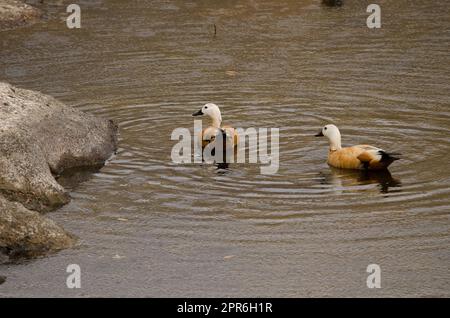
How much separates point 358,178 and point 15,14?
1225cm

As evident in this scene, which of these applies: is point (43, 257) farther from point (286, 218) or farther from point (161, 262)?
point (286, 218)

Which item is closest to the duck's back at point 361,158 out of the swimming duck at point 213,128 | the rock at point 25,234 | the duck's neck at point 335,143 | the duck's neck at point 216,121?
the duck's neck at point 335,143

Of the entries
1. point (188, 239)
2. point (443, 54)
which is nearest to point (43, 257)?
point (188, 239)

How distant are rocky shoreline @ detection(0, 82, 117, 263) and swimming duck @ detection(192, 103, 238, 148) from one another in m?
1.28

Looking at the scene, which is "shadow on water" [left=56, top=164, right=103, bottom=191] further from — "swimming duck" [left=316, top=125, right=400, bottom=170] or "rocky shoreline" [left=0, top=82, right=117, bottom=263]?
"swimming duck" [left=316, top=125, right=400, bottom=170]

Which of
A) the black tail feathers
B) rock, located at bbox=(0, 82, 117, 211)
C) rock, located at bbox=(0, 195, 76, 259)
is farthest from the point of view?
the black tail feathers

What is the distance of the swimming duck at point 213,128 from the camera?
14278 mm

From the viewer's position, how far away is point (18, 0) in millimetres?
23750

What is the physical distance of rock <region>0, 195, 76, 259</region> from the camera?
1020cm

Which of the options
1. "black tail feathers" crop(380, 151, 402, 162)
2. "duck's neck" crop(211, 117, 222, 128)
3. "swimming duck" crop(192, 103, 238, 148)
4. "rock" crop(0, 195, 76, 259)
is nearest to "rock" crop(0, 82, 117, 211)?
"rock" crop(0, 195, 76, 259)

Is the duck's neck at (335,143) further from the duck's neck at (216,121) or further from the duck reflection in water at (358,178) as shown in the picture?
the duck's neck at (216,121)

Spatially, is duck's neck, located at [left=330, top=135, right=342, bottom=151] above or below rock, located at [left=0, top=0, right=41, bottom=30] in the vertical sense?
below

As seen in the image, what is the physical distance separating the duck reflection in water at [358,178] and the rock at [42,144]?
10.1 feet

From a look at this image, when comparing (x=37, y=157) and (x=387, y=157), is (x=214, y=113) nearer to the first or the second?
(x=387, y=157)
